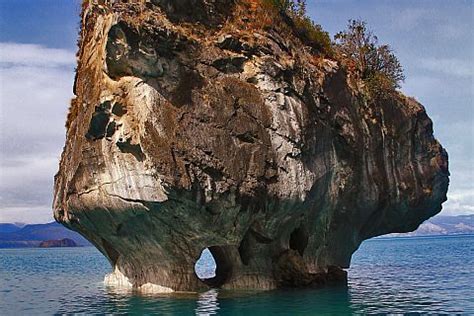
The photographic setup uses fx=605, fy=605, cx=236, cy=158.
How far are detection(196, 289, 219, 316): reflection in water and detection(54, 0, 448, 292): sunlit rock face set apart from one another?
30.4 inches

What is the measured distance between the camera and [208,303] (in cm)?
2608

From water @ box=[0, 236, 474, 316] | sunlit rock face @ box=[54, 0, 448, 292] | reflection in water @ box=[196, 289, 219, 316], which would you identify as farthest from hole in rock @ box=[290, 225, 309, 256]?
reflection in water @ box=[196, 289, 219, 316]

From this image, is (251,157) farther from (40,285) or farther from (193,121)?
(40,285)

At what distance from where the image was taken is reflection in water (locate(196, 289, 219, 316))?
24.1m

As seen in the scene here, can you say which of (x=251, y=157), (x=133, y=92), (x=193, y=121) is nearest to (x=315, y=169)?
(x=251, y=157)

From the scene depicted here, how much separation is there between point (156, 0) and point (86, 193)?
9.29m

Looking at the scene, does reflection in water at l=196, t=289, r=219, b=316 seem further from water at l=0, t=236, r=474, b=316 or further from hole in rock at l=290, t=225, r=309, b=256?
hole in rock at l=290, t=225, r=309, b=256

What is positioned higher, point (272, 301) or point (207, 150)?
point (207, 150)

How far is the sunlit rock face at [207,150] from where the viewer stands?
25.6m

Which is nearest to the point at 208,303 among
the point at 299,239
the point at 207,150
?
the point at 207,150

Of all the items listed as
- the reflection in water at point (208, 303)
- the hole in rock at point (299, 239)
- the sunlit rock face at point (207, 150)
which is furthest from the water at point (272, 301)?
the hole in rock at point (299, 239)

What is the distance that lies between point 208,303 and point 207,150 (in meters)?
6.59

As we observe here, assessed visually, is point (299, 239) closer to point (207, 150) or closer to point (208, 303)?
point (208, 303)

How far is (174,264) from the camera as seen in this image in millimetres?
28609
